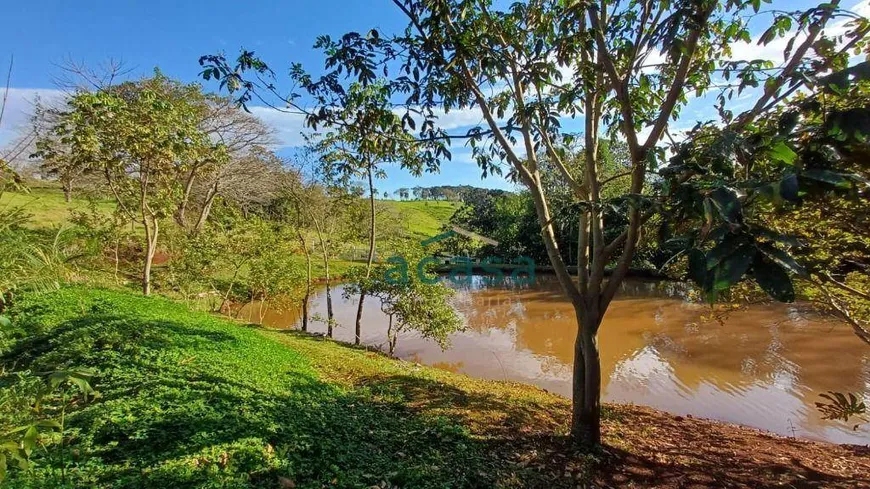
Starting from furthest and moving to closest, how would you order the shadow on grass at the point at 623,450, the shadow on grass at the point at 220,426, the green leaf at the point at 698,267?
the shadow on grass at the point at 623,450 < the shadow on grass at the point at 220,426 < the green leaf at the point at 698,267

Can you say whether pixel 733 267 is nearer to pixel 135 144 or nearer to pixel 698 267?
pixel 698 267

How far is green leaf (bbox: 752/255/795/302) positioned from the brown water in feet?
15.4

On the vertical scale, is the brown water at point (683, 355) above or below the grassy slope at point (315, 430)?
below

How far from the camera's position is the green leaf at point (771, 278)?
1.03m

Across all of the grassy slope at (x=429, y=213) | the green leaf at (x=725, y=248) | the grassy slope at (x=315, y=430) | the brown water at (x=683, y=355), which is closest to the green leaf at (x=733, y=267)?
the green leaf at (x=725, y=248)

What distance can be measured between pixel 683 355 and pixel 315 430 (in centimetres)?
993

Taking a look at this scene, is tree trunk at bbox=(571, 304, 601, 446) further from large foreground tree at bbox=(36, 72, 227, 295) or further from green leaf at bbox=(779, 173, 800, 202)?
large foreground tree at bbox=(36, 72, 227, 295)

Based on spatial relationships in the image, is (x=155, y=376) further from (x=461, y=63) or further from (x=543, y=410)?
(x=543, y=410)

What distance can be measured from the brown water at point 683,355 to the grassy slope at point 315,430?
1.78 meters

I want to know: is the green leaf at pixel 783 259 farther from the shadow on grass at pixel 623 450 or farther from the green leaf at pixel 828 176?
the shadow on grass at pixel 623 450

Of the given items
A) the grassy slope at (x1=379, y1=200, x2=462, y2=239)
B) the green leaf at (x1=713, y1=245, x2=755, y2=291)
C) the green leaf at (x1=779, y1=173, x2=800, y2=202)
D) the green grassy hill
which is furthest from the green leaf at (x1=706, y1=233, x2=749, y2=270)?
the grassy slope at (x1=379, y1=200, x2=462, y2=239)

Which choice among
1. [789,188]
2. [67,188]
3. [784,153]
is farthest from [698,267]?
[67,188]

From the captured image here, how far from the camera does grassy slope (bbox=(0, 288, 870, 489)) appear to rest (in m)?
2.57

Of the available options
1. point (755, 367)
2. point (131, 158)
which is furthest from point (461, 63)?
point (755, 367)
